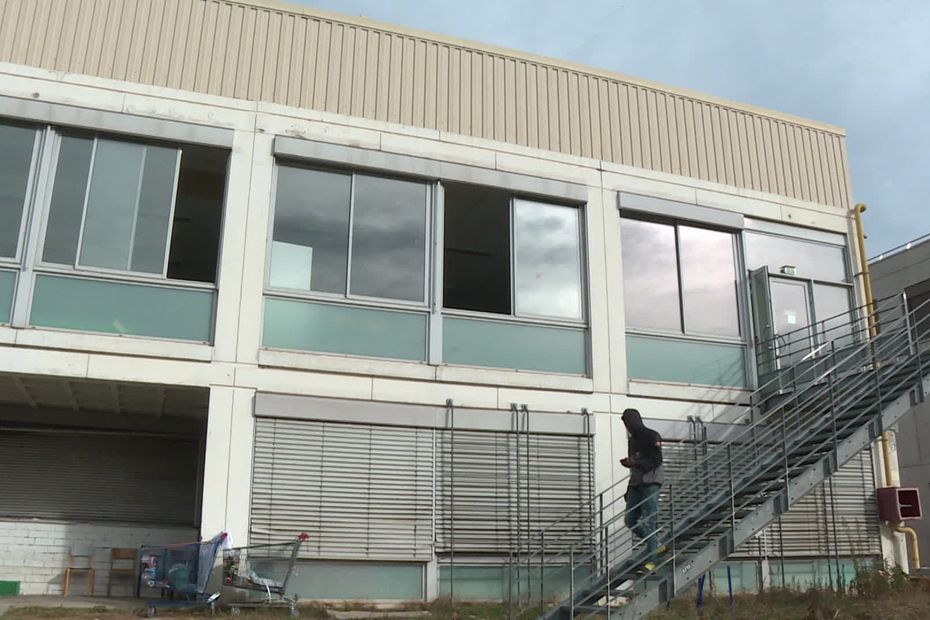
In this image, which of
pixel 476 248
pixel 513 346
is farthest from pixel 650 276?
pixel 476 248

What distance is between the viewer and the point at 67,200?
12.0m

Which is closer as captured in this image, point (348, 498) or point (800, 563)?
point (348, 498)

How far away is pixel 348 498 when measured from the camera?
1205 cm

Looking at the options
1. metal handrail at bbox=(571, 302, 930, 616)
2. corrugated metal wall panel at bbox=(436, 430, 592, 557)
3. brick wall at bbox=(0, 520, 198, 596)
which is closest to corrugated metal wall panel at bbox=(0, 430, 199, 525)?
brick wall at bbox=(0, 520, 198, 596)

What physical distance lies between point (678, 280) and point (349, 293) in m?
5.38

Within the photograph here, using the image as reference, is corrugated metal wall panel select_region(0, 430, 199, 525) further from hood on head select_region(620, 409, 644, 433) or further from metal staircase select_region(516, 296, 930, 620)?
hood on head select_region(620, 409, 644, 433)

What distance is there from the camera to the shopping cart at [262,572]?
35.5 feet

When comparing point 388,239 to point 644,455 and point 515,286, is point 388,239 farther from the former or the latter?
point 644,455

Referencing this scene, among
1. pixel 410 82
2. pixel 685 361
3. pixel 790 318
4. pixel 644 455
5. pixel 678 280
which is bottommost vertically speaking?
pixel 644 455

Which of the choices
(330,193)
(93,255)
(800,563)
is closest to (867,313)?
(800,563)

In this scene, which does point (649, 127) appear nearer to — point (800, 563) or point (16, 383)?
point (800, 563)

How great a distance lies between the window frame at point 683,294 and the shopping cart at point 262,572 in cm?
606

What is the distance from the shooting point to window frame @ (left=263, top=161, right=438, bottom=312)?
12.5 meters

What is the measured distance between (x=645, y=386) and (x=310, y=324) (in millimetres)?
5073
